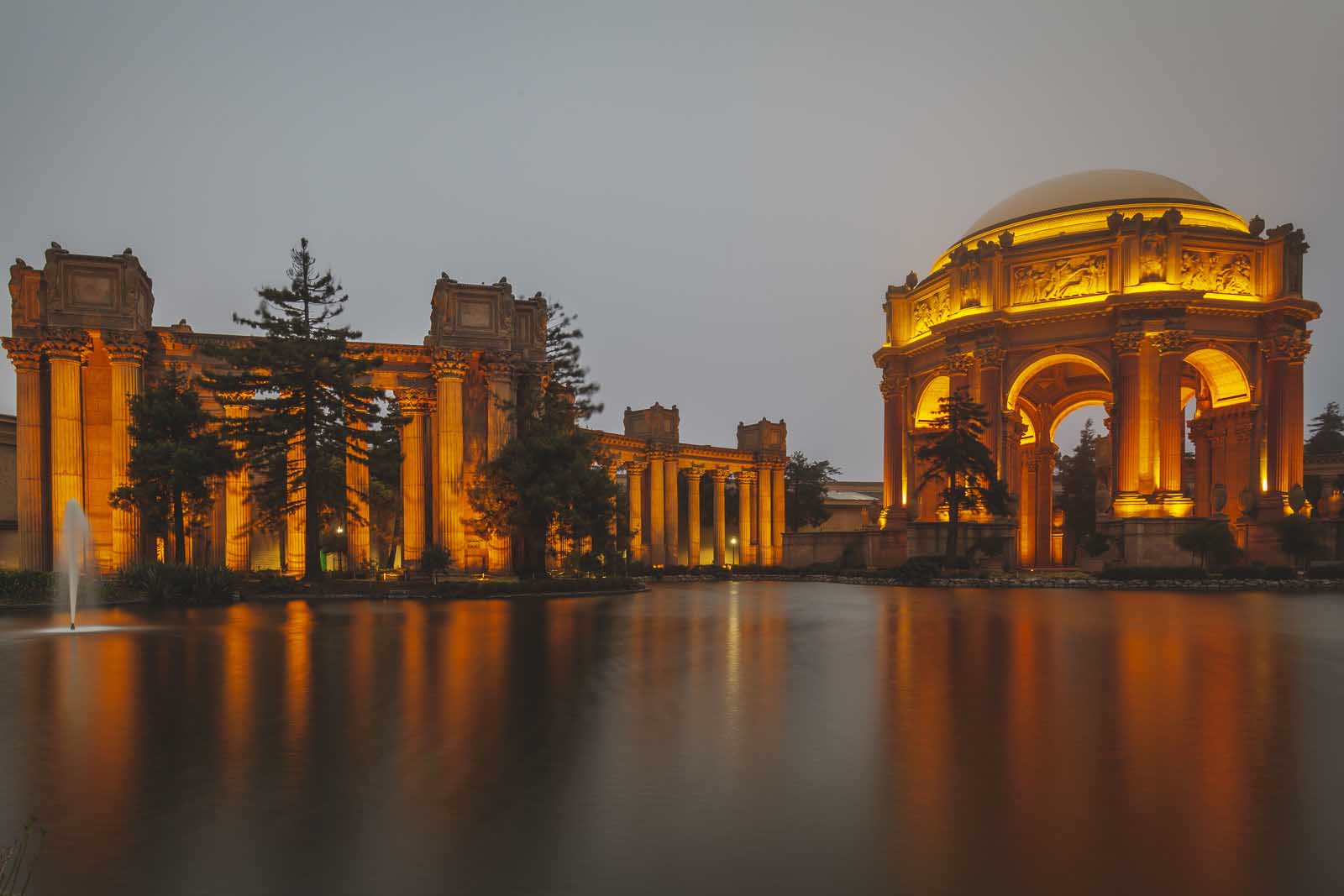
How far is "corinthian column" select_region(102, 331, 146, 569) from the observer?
1206 inches

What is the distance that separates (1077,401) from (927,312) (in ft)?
42.8

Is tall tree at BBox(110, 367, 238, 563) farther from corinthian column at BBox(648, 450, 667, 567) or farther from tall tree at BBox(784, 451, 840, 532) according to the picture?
tall tree at BBox(784, 451, 840, 532)

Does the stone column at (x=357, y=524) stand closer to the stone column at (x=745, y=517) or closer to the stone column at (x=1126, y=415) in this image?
the stone column at (x=745, y=517)

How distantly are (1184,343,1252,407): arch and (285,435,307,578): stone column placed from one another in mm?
43038

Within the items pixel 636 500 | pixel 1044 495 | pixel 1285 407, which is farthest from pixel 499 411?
pixel 1285 407

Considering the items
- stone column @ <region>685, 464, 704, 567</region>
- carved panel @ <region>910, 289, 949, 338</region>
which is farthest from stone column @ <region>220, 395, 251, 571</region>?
carved panel @ <region>910, 289, 949, 338</region>

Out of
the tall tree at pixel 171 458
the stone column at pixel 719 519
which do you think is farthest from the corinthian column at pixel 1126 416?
the tall tree at pixel 171 458

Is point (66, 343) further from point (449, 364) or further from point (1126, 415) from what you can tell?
point (1126, 415)

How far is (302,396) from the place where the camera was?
30.3m

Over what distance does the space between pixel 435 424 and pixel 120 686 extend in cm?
2580

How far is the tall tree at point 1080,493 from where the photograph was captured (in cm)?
6038

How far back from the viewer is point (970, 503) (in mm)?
38844

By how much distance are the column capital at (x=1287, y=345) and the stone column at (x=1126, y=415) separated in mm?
7543

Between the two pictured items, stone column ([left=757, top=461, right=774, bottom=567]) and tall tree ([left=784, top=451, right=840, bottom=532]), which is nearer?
stone column ([left=757, top=461, right=774, bottom=567])
